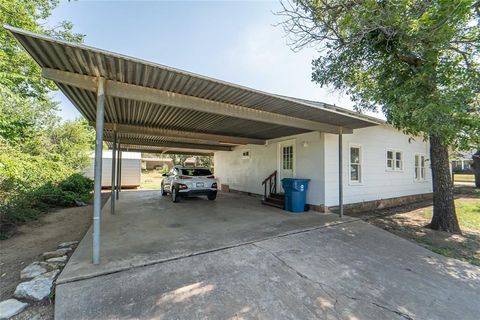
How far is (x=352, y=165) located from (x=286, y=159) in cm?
252

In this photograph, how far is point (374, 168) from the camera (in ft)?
29.2

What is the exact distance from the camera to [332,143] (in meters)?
7.65

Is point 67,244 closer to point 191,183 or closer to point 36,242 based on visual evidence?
point 36,242

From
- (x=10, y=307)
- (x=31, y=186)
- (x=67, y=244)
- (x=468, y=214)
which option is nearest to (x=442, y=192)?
(x=468, y=214)

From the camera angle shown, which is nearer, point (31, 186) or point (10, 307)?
point (10, 307)

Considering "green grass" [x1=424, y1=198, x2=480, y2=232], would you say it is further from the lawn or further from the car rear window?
the car rear window

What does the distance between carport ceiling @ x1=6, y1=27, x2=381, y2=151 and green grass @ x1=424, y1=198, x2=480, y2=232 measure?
4.26 m

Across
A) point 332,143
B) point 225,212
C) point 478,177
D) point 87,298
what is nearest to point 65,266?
point 87,298

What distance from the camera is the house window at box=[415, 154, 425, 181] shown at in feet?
36.3

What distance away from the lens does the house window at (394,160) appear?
969 cm

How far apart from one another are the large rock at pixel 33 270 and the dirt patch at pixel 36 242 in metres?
0.08

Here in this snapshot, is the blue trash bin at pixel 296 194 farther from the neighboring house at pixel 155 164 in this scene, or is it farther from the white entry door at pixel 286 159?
the neighboring house at pixel 155 164

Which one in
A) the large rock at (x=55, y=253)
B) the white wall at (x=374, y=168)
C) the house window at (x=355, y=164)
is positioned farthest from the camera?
the house window at (x=355, y=164)

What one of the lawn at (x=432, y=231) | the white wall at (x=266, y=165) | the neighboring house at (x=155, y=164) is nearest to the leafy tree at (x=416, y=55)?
the lawn at (x=432, y=231)
